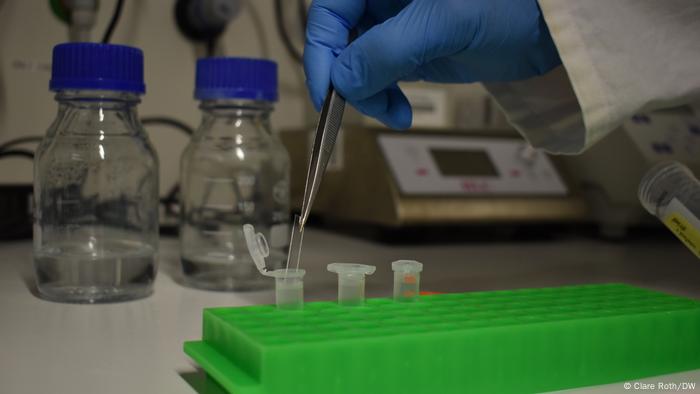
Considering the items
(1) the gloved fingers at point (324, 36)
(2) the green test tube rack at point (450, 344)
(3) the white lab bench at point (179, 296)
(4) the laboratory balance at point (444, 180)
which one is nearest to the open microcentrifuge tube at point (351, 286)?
(2) the green test tube rack at point (450, 344)

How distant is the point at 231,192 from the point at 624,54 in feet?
1.64

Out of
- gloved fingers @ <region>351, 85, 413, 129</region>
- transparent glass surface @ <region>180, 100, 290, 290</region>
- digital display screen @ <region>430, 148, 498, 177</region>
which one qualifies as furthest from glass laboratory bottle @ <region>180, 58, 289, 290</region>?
digital display screen @ <region>430, 148, 498, 177</region>

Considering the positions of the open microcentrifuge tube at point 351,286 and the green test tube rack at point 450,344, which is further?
the open microcentrifuge tube at point 351,286

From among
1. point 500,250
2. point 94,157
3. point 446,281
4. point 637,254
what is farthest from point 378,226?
point 94,157

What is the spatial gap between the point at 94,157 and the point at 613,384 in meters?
0.54

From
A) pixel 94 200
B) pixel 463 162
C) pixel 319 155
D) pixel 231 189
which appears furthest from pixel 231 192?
pixel 463 162

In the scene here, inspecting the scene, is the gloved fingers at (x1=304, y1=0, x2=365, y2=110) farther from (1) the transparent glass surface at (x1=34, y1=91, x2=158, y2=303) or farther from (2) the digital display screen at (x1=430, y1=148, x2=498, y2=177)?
(2) the digital display screen at (x1=430, y1=148, x2=498, y2=177)

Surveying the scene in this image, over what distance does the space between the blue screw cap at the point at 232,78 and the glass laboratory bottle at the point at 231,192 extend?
2cm

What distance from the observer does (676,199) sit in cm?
60

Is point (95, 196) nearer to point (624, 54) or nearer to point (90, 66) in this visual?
point (90, 66)

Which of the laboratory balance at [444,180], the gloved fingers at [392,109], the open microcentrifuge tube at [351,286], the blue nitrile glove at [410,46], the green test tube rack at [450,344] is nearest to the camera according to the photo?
the green test tube rack at [450,344]

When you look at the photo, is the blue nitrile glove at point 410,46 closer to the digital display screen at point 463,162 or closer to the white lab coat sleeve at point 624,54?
the white lab coat sleeve at point 624,54

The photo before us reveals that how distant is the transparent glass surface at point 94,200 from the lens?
2.17ft

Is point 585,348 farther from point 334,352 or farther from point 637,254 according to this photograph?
point 637,254
